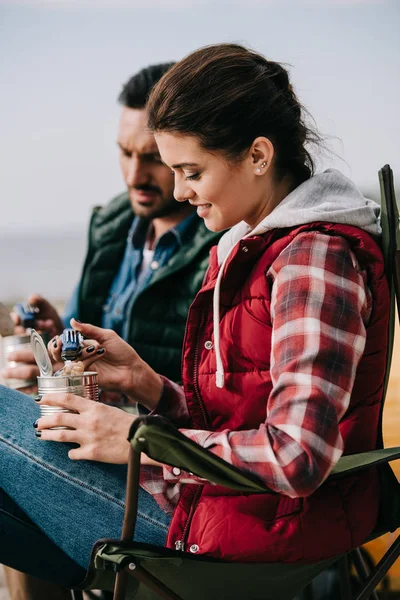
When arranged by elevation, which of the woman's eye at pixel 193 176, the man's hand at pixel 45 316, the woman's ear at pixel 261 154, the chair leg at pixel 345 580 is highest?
the woman's ear at pixel 261 154

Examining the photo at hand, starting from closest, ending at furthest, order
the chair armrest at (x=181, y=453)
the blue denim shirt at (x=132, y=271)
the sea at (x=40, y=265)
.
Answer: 1. the chair armrest at (x=181, y=453)
2. the blue denim shirt at (x=132, y=271)
3. the sea at (x=40, y=265)

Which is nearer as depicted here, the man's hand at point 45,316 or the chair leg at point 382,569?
the chair leg at point 382,569

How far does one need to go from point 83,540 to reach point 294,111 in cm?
86

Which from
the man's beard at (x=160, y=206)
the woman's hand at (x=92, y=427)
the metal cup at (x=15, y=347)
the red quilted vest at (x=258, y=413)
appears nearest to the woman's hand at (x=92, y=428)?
the woman's hand at (x=92, y=427)

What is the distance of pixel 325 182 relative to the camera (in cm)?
146

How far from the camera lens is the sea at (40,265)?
1188cm

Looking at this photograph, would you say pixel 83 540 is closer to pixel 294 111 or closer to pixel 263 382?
pixel 263 382

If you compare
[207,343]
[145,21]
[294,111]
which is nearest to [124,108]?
[294,111]

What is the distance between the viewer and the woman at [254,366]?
120cm

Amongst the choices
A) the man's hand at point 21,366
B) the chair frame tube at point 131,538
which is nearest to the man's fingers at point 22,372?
the man's hand at point 21,366

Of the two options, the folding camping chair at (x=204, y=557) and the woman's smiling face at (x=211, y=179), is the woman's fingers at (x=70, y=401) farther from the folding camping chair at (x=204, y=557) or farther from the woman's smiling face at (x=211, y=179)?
the woman's smiling face at (x=211, y=179)

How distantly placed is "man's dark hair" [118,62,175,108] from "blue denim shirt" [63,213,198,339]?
0.39 meters

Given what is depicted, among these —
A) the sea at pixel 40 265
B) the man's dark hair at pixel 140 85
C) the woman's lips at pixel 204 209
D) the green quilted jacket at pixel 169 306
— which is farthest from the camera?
the sea at pixel 40 265

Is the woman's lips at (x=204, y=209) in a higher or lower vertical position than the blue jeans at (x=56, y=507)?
higher
